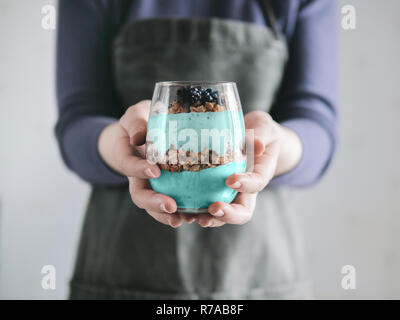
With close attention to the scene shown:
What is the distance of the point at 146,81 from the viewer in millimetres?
607

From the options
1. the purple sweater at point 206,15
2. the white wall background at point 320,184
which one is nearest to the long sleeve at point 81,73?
the purple sweater at point 206,15

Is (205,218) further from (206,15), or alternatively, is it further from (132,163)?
(206,15)

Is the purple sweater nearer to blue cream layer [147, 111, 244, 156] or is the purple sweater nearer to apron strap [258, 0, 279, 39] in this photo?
apron strap [258, 0, 279, 39]

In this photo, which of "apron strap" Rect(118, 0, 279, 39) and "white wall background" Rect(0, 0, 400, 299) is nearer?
"apron strap" Rect(118, 0, 279, 39)

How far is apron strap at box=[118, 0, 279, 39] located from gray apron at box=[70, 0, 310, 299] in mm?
15

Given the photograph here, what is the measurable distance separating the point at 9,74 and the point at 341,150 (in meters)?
0.74

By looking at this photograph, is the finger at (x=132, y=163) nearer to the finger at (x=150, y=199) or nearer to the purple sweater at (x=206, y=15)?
the finger at (x=150, y=199)

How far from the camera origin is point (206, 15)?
0.64m

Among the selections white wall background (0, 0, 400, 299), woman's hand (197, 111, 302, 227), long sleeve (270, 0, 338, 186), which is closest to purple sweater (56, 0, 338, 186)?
long sleeve (270, 0, 338, 186)

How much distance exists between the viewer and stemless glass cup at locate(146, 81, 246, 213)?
1.19 feet

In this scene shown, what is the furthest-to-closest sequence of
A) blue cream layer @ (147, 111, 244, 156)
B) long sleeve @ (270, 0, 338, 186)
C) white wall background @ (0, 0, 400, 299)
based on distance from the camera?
white wall background @ (0, 0, 400, 299)
long sleeve @ (270, 0, 338, 186)
blue cream layer @ (147, 111, 244, 156)

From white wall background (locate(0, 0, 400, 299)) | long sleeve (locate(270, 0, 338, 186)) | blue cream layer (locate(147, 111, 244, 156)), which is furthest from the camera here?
white wall background (locate(0, 0, 400, 299))

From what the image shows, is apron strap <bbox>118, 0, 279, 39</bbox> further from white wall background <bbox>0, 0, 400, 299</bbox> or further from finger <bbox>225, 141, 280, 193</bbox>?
white wall background <bbox>0, 0, 400, 299</bbox>

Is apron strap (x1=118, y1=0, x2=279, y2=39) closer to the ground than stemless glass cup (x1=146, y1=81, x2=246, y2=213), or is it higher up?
higher up
